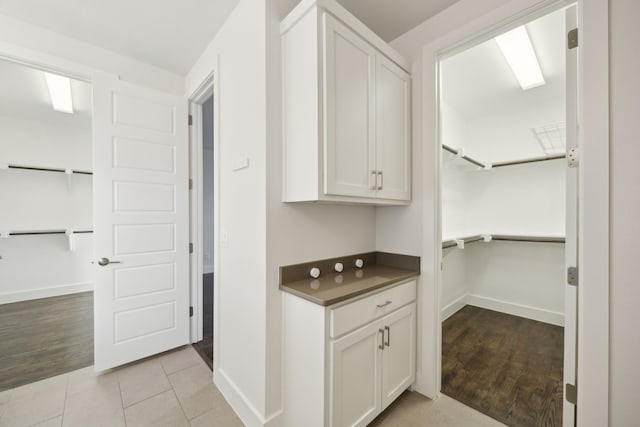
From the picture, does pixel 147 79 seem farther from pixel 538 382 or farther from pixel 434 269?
pixel 538 382

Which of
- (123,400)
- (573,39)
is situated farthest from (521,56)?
(123,400)

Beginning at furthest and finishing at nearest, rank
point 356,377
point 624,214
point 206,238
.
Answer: point 206,238 < point 356,377 < point 624,214

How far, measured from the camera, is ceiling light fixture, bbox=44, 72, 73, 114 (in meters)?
2.46

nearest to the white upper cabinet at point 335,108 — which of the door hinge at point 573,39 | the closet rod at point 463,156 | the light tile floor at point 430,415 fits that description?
the door hinge at point 573,39

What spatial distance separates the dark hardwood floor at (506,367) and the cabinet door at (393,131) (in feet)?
4.90

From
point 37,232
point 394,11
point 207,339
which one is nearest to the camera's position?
point 394,11

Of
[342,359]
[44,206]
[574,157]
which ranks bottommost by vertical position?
[342,359]

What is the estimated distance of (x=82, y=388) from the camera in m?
1.85

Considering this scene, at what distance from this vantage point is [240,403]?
1.61 meters

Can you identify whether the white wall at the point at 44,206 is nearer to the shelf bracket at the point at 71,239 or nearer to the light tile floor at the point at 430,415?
the shelf bracket at the point at 71,239

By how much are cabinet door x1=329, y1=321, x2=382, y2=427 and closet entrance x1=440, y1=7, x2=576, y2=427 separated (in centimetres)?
79

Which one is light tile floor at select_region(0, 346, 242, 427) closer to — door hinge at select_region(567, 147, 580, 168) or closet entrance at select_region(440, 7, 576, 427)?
closet entrance at select_region(440, 7, 576, 427)

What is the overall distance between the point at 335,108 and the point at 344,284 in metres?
0.98

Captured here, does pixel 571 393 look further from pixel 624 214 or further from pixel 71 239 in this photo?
pixel 71 239
